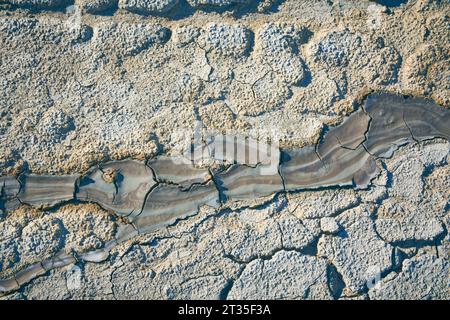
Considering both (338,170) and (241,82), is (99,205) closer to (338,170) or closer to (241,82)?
(241,82)

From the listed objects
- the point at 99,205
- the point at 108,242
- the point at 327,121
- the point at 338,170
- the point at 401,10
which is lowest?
the point at 108,242

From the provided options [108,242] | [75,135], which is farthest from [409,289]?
[75,135]

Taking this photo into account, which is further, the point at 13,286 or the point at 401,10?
the point at 401,10

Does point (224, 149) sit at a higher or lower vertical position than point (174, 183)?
higher

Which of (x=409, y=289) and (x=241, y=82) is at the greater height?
(x=241, y=82)
